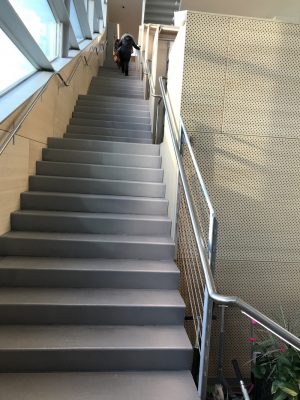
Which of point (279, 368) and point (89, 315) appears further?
point (89, 315)

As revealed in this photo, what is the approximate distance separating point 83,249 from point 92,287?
391mm

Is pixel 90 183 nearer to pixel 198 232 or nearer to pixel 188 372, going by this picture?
pixel 198 232

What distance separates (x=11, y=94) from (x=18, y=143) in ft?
1.93

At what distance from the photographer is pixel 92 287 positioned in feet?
9.41

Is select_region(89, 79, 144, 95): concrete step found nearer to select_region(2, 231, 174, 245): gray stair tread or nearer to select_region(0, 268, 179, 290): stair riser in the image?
select_region(2, 231, 174, 245): gray stair tread

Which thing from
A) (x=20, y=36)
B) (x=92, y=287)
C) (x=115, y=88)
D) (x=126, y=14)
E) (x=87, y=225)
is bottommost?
(x=92, y=287)

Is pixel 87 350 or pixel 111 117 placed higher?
pixel 111 117

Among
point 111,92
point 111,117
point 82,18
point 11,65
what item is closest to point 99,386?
point 11,65

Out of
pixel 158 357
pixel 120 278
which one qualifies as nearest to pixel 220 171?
pixel 120 278

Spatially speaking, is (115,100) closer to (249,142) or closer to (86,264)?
(249,142)

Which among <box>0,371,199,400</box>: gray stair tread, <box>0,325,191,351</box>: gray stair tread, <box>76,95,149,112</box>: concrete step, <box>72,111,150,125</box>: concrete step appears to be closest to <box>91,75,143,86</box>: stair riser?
<box>76,95,149,112</box>: concrete step

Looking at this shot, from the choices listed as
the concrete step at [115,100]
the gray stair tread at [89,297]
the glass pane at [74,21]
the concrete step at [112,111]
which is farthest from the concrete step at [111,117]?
the gray stair tread at [89,297]

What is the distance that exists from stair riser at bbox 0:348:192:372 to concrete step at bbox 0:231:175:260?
0.97 m

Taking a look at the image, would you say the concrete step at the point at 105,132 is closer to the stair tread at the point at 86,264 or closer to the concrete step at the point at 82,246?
the concrete step at the point at 82,246
